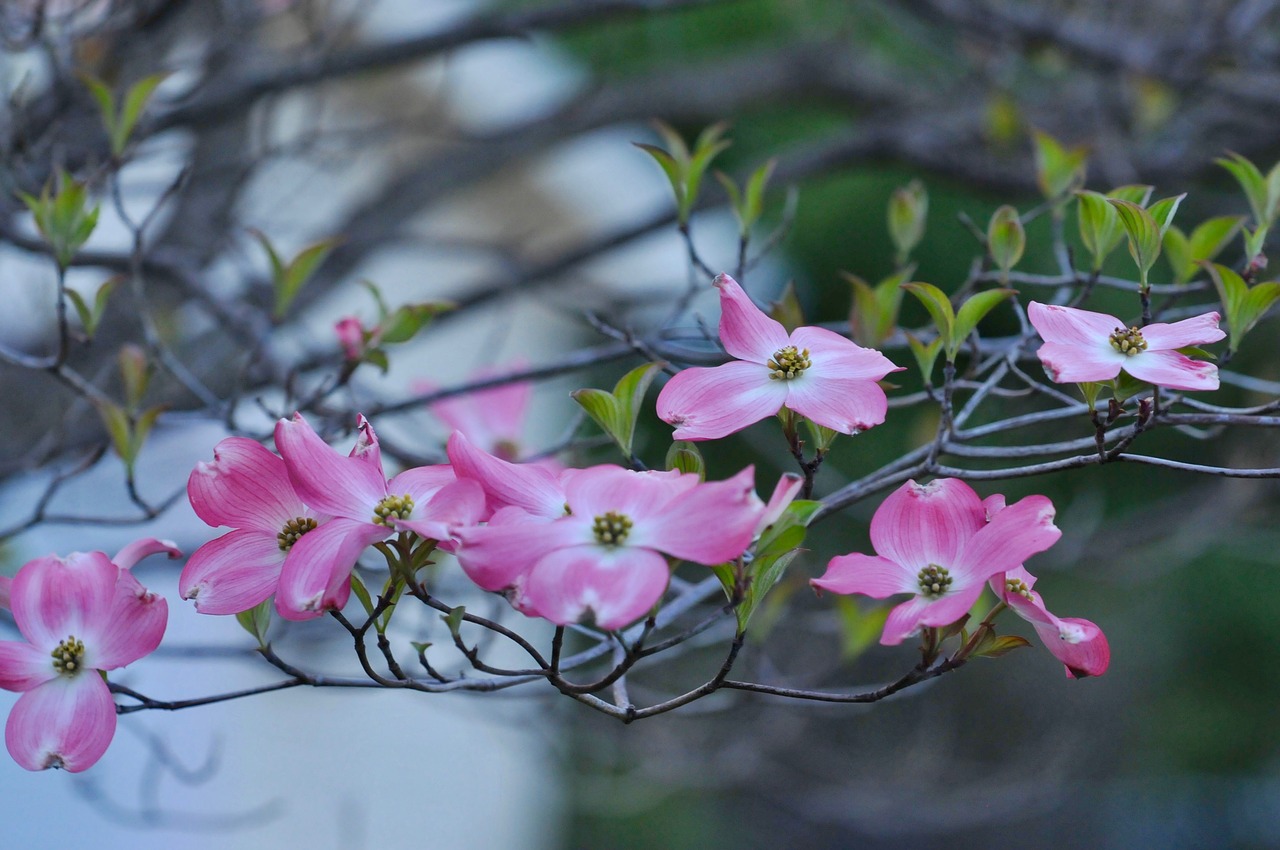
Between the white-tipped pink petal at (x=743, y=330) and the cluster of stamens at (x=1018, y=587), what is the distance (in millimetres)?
138

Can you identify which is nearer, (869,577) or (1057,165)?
(869,577)

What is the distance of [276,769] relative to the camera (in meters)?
3.68

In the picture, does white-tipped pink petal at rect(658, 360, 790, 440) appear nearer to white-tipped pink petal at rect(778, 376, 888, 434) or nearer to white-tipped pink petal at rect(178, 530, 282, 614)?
white-tipped pink petal at rect(778, 376, 888, 434)

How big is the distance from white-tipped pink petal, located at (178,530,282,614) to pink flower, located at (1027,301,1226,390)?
320 mm

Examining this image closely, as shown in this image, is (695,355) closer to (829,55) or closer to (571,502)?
(571,502)

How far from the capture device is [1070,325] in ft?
1.40

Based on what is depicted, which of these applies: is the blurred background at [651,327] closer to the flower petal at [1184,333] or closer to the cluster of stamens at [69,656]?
the cluster of stamens at [69,656]

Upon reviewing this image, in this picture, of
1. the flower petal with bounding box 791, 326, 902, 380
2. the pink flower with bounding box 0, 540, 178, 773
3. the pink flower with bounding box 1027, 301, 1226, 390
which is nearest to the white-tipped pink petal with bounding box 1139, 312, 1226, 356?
the pink flower with bounding box 1027, 301, 1226, 390

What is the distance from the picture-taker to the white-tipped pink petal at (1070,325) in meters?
0.42

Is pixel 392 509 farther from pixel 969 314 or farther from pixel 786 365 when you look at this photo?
pixel 969 314

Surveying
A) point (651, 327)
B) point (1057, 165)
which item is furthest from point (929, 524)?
point (651, 327)

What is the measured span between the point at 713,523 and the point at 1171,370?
195 mm

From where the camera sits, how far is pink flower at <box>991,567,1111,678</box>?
406mm

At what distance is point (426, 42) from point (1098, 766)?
3.07 metres
